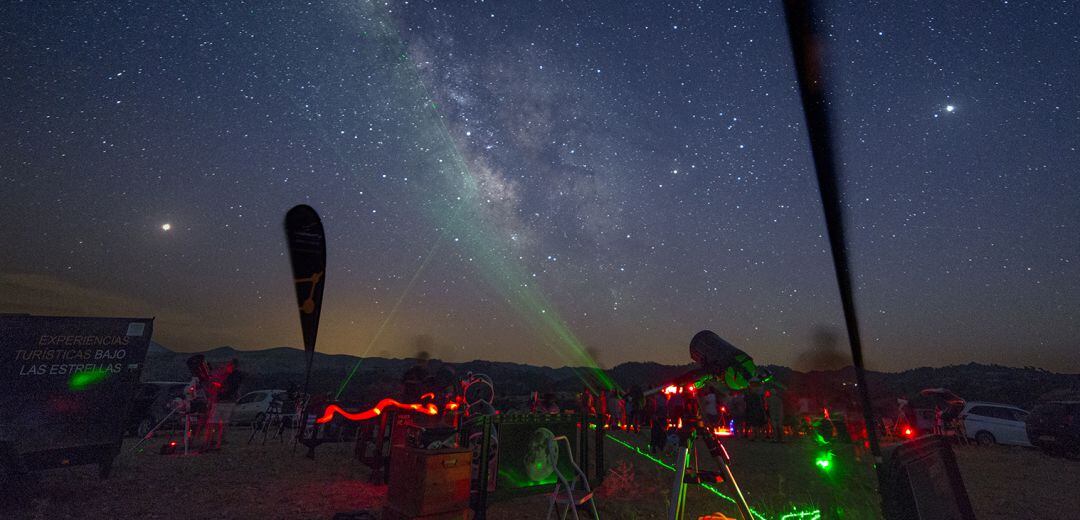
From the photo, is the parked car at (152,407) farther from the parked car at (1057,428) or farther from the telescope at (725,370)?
the parked car at (1057,428)

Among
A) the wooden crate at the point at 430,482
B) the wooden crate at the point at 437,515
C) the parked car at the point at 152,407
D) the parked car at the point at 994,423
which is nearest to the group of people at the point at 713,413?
the parked car at the point at 994,423

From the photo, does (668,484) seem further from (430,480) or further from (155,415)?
(155,415)

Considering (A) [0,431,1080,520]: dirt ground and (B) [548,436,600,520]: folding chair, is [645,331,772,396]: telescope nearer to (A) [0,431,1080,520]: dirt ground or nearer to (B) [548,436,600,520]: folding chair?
(B) [548,436,600,520]: folding chair

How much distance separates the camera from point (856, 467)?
1165 cm

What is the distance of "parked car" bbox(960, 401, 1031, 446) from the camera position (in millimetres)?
15883

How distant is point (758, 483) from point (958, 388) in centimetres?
5062

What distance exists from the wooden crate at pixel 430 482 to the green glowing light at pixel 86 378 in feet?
23.0

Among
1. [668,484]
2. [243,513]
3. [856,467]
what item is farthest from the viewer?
[856,467]

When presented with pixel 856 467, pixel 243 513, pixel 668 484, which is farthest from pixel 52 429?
pixel 856 467

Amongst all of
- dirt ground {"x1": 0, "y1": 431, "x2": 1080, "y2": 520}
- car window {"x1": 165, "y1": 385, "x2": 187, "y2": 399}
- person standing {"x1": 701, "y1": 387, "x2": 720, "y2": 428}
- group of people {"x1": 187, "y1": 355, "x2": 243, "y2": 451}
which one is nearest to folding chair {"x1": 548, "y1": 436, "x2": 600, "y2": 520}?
dirt ground {"x1": 0, "y1": 431, "x2": 1080, "y2": 520}

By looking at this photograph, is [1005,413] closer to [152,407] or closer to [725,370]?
[725,370]

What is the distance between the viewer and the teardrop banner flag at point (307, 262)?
269 inches

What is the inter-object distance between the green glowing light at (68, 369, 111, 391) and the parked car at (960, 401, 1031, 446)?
2636cm

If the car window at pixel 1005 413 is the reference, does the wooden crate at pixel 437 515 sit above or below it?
below
